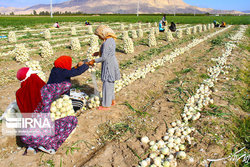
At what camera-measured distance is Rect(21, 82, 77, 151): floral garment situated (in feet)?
9.66

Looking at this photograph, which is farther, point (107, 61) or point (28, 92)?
point (107, 61)

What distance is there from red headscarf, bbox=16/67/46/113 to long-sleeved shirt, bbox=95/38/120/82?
4.63 feet

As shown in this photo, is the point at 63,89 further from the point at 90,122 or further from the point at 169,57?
the point at 169,57

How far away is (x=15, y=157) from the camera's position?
10.1ft

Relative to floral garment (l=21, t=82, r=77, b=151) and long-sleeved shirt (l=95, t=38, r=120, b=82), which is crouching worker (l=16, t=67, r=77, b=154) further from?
long-sleeved shirt (l=95, t=38, r=120, b=82)

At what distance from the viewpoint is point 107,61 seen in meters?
3.93

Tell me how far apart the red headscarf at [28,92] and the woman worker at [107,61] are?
4.14 feet

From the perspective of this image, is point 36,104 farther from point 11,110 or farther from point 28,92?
point 11,110

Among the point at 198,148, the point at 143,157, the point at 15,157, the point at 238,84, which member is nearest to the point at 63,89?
the point at 15,157

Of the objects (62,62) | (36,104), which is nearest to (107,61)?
(62,62)

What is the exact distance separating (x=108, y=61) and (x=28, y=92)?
1718 millimetres

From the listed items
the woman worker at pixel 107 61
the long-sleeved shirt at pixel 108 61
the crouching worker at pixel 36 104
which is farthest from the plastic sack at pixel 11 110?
the long-sleeved shirt at pixel 108 61

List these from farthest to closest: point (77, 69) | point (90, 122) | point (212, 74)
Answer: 1. point (212, 74)
2. point (90, 122)
3. point (77, 69)

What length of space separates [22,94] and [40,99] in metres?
0.28
